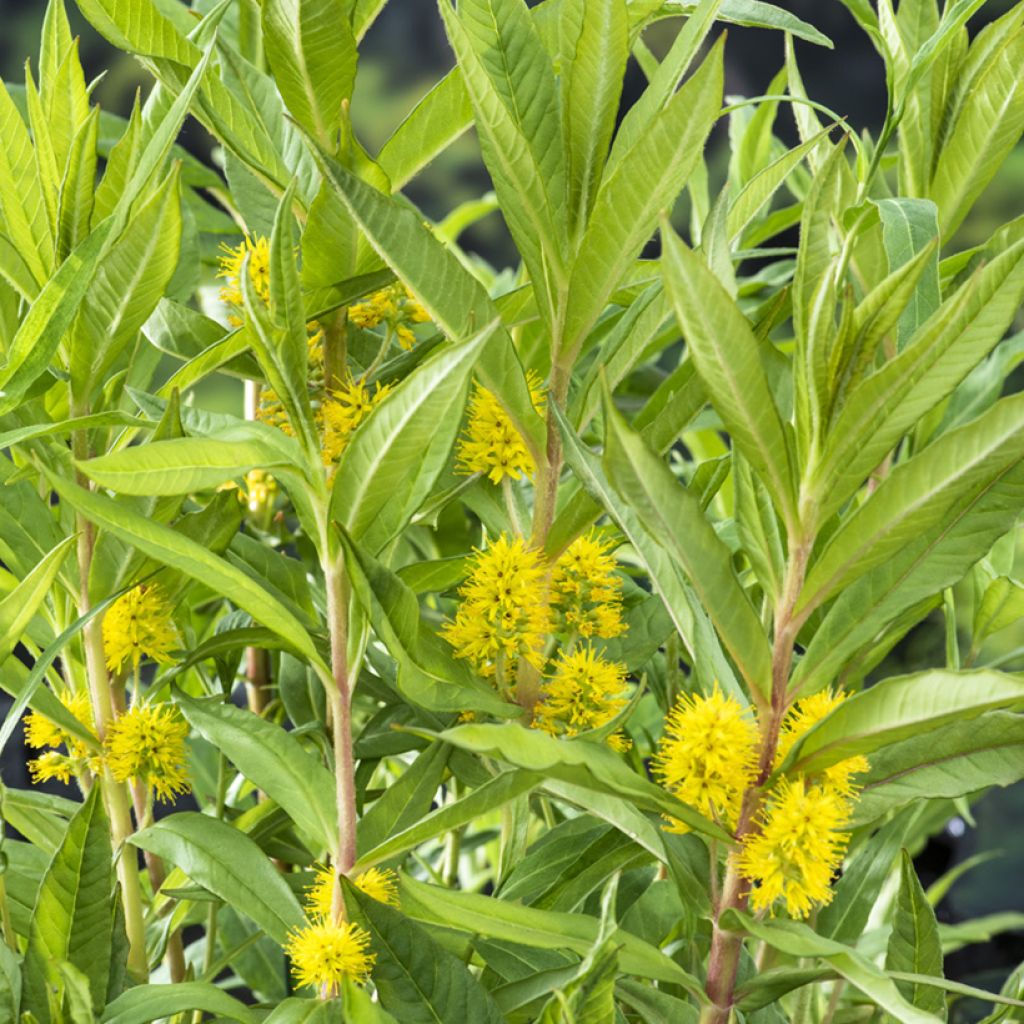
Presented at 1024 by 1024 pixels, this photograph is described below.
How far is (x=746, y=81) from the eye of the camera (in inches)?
70.4

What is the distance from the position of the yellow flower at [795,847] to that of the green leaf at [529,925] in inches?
1.7

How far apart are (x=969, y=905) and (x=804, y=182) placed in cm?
136

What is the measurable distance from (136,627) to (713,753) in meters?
0.25

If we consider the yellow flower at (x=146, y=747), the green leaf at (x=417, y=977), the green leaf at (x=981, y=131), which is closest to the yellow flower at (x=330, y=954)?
the green leaf at (x=417, y=977)

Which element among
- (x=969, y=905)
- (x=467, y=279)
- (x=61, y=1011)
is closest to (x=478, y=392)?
(x=467, y=279)

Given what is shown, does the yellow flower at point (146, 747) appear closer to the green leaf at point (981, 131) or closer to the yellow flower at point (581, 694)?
the yellow flower at point (581, 694)

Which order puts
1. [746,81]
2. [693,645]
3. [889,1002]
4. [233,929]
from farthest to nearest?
[746,81] < [233,929] < [693,645] < [889,1002]

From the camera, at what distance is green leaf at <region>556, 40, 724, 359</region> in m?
0.41

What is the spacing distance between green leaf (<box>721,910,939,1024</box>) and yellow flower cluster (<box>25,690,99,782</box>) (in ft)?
0.95

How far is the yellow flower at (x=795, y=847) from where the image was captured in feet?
1.31

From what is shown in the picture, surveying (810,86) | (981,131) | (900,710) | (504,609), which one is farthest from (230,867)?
(810,86)

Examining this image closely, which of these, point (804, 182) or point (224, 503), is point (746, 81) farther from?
point (224, 503)

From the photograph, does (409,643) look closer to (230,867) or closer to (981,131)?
(230,867)

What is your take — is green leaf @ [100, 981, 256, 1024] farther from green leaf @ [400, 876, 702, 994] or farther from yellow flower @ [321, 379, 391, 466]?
yellow flower @ [321, 379, 391, 466]
